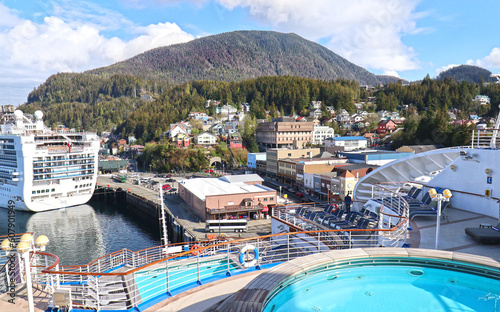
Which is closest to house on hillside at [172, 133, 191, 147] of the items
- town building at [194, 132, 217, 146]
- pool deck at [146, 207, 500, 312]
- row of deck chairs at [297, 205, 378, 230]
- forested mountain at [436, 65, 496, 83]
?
town building at [194, 132, 217, 146]

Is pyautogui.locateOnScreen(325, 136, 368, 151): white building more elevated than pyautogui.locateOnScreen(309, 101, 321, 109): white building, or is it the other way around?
pyautogui.locateOnScreen(309, 101, 321, 109): white building

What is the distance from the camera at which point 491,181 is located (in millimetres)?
9195

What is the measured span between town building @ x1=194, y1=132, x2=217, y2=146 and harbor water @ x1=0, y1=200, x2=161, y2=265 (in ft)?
86.6

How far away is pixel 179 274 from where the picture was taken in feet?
21.1

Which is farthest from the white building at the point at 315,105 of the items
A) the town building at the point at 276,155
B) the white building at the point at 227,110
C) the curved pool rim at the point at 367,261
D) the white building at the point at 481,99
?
the curved pool rim at the point at 367,261

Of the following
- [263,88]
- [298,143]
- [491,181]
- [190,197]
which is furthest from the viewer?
[263,88]

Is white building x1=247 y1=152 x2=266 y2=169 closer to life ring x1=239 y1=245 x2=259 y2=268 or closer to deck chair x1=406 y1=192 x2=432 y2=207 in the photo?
deck chair x1=406 y1=192 x2=432 y2=207

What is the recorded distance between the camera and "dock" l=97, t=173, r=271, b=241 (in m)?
23.4

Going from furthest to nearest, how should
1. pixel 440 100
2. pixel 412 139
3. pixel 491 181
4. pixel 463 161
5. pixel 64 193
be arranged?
pixel 440 100
pixel 412 139
pixel 64 193
pixel 463 161
pixel 491 181

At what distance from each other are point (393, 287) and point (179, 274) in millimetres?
3936

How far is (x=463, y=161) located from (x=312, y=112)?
71.1 m

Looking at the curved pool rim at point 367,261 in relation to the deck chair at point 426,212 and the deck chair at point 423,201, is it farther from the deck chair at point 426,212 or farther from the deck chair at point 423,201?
the deck chair at point 423,201

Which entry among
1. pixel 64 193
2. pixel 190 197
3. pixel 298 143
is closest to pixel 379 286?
pixel 190 197

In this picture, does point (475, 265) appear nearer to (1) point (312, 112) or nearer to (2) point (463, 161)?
(2) point (463, 161)
